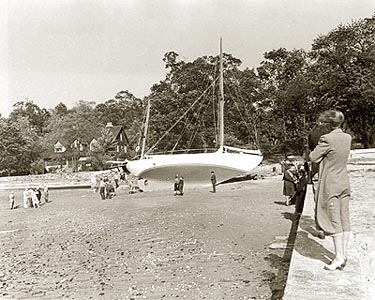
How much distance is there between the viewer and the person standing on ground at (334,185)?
132 inches

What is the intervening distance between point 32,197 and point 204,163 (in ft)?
12.7

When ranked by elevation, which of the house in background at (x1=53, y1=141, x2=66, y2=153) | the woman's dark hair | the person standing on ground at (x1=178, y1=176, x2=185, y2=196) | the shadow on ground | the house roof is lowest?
the shadow on ground

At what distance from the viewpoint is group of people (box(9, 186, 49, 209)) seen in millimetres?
9127

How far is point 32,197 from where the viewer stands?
382 inches

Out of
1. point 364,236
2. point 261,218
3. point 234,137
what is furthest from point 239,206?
point 364,236

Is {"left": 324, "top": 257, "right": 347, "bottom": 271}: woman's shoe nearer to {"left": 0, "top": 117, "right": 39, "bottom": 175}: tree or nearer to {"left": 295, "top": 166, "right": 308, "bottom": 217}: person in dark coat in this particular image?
{"left": 295, "top": 166, "right": 308, "bottom": 217}: person in dark coat

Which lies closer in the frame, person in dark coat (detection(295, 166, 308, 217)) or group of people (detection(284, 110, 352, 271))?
group of people (detection(284, 110, 352, 271))

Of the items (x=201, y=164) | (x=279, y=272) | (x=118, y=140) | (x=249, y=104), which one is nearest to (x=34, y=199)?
(x=118, y=140)

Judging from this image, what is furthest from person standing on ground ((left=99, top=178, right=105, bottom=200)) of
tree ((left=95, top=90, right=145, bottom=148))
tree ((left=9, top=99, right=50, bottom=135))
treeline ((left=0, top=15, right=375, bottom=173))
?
tree ((left=9, top=99, right=50, bottom=135))

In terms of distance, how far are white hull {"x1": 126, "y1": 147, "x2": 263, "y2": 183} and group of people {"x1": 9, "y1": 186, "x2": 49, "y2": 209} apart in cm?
248

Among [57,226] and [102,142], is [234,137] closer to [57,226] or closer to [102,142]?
[102,142]

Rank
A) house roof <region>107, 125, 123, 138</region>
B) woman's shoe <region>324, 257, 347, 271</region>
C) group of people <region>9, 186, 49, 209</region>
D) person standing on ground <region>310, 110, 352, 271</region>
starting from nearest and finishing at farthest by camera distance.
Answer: person standing on ground <region>310, 110, 352, 271</region>, woman's shoe <region>324, 257, 347, 271</region>, house roof <region>107, 125, 123, 138</region>, group of people <region>9, 186, 49, 209</region>

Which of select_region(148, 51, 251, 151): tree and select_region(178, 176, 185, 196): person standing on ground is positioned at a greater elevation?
select_region(148, 51, 251, 151): tree

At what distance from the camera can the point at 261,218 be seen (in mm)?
7531
